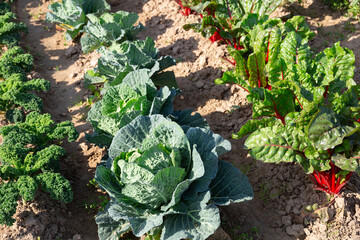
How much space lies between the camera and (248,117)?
14.2 feet

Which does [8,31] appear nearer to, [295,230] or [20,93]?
[20,93]

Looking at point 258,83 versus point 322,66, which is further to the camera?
point 258,83

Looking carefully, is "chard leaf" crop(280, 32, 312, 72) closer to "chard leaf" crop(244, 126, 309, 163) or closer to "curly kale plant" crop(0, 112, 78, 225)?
"chard leaf" crop(244, 126, 309, 163)

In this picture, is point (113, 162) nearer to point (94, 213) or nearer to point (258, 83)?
point (94, 213)

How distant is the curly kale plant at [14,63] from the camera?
4745 mm

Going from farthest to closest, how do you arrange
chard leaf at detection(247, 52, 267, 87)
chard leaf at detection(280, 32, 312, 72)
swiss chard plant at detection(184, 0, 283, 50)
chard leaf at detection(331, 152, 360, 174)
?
swiss chard plant at detection(184, 0, 283, 50), chard leaf at detection(247, 52, 267, 87), chard leaf at detection(280, 32, 312, 72), chard leaf at detection(331, 152, 360, 174)

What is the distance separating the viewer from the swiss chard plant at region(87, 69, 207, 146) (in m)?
3.50

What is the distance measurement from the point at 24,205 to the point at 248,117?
2.56 metres

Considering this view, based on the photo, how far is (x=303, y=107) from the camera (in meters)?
3.30

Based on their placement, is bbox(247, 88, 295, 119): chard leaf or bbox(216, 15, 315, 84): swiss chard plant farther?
bbox(216, 15, 315, 84): swiss chard plant

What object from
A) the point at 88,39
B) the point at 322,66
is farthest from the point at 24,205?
the point at 322,66

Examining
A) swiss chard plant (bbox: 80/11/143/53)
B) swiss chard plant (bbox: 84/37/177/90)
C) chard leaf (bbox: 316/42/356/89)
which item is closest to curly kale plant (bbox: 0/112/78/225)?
swiss chard plant (bbox: 84/37/177/90)

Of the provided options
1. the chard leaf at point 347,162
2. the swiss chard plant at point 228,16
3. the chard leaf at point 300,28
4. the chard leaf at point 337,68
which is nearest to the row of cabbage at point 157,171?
the chard leaf at point 347,162

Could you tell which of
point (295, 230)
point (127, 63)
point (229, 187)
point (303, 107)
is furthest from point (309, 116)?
point (127, 63)
